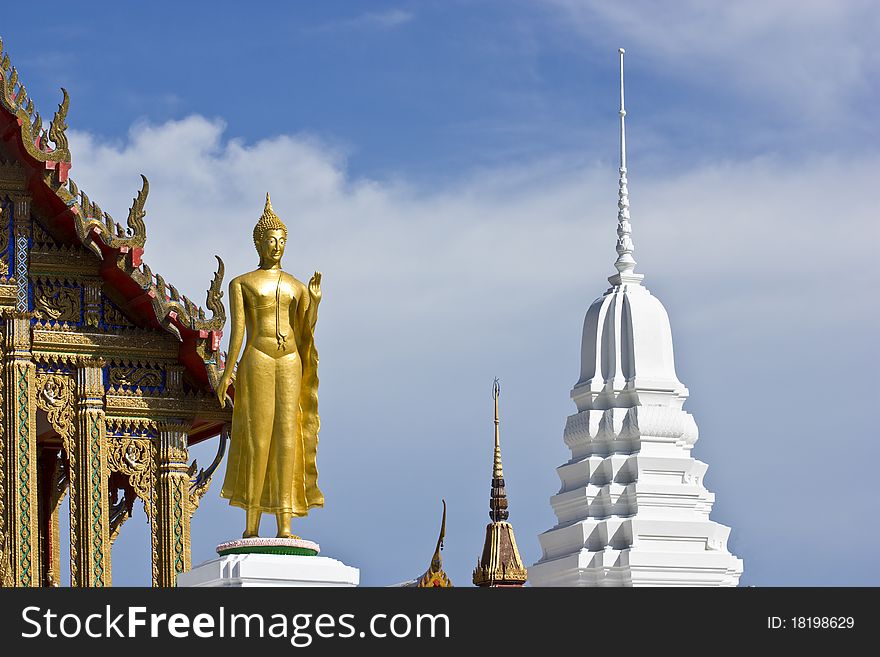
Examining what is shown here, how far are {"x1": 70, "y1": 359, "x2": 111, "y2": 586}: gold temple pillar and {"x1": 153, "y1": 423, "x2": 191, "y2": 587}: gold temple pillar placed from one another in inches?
25.4

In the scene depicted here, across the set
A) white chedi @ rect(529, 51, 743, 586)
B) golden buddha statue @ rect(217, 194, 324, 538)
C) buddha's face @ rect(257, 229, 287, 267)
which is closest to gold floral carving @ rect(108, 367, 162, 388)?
golden buddha statue @ rect(217, 194, 324, 538)

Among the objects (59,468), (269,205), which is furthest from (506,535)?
(269,205)

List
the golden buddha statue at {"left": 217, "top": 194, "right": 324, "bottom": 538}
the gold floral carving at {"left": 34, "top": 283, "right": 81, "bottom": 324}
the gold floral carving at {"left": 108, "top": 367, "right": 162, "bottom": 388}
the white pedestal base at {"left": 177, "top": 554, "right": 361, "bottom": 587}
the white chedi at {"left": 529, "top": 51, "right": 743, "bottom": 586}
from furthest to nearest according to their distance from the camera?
the white chedi at {"left": 529, "top": 51, "right": 743, "bottom": 586}, the gold floral carving at {"left": 108, "top": 367, "right": 162, "bottom": 388}, the gold floral carving at {"left": 34, "top": 283, "right": 81, "bottom": 324}, the golden buddha statue at {"left": 217, "top": 194, "right": 324, "bottom": 538}, the white pedestal base at {"left": 177, "top": 554, "right": 361, "bottom": 587}

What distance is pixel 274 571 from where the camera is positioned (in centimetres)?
1905

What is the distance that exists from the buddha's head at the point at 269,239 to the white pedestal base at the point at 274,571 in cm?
264

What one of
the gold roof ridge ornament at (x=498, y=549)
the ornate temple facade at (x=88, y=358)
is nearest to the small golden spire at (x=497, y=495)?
the gold roof ridge ornament at (x=498, y=549)

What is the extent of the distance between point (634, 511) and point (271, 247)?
2096cm

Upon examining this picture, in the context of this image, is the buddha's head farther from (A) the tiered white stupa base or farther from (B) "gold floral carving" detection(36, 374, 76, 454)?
(A) the tiered white stupa base

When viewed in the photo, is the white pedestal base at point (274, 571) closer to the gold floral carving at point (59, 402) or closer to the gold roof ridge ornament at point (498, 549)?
the gold floral carving at point (59, 402)

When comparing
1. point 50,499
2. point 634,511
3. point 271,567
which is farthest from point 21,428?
point 634,511

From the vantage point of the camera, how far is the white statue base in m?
19.0
